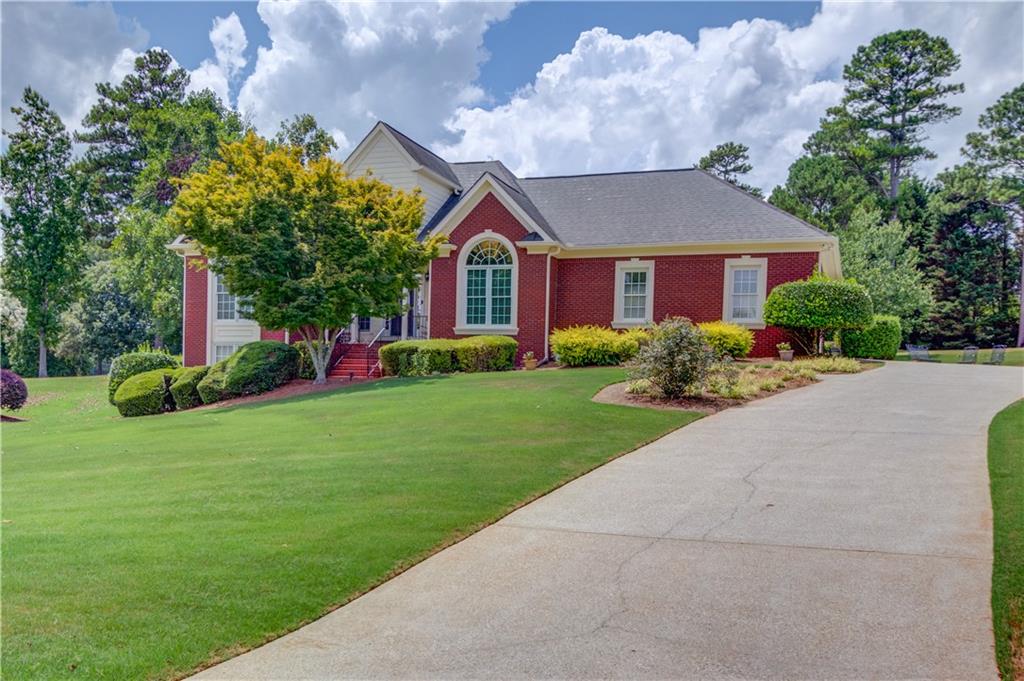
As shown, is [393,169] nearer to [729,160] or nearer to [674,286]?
[674,286]

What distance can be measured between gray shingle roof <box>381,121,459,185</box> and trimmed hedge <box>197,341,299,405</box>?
27.5 feet

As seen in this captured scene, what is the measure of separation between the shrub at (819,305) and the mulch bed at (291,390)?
11301 millimetres

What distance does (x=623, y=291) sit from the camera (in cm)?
2280

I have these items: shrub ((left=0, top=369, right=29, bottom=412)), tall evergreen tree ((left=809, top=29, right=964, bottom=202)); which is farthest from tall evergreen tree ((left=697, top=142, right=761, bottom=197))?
shrub ((left=0, top=369, right=29, bottom=412))

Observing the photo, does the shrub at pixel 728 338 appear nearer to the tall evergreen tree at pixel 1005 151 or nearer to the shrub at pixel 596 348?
the shrub at pixel 596 348

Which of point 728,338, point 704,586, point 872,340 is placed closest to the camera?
point 704,586

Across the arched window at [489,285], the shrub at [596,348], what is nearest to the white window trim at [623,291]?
the shrub at [596,348]

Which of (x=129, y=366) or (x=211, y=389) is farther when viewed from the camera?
(x=129, y=366)

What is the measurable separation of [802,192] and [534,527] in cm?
4192

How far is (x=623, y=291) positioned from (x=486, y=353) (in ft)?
16.9

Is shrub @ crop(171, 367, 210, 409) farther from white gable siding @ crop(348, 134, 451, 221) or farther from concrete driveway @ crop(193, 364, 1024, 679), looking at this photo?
concrete driveway @ crop(193, 364, 1024, 679)

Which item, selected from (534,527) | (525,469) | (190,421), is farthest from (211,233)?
(534,527)

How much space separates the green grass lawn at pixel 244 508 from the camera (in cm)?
439

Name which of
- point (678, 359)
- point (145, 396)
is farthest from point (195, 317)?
point (678, 359)
